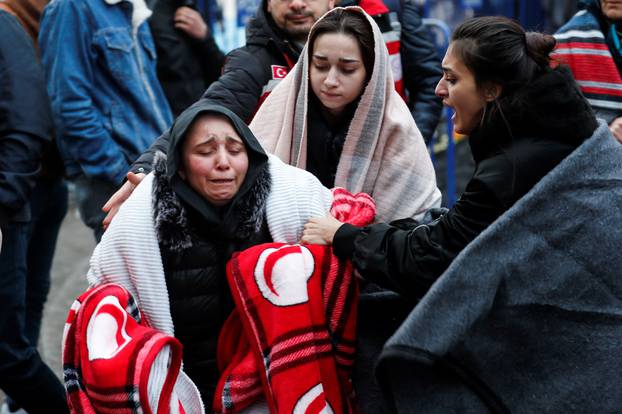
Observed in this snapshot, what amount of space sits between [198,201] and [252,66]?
2.92 ft

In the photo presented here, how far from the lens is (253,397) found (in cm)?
239

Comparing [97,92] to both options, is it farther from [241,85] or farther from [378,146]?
[378,146]

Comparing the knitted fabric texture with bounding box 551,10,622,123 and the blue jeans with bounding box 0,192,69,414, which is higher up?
the knitted fabric texture with bounding box 551,10,622,123

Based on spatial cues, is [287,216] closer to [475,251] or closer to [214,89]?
[475,251]

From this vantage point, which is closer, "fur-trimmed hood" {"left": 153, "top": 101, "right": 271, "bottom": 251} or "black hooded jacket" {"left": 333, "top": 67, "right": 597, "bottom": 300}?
"black hooded jacket" {"left": 333, "top": 67, "right": 597, "bottom": 300}

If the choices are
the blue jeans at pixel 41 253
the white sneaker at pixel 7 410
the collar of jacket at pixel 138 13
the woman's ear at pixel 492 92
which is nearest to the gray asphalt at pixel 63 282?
the white sneaker at pixel 7 410

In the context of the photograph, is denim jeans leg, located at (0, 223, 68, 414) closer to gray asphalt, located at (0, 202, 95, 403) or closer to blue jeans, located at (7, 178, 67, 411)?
blue jeans, located at (7, 178, 67, 411)

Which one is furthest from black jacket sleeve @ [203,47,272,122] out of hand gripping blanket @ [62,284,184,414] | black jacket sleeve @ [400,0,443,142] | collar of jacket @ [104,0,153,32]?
hand gripping blanket @ [62,284,184,414]

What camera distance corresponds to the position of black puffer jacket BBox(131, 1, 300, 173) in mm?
3080

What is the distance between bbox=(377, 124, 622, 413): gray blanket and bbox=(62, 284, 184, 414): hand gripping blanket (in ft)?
1.84

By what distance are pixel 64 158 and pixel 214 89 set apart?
1050 millimetres

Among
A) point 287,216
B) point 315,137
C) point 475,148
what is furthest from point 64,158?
point 475,148

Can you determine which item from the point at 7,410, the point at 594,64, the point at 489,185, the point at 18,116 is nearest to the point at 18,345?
the point at 7,410

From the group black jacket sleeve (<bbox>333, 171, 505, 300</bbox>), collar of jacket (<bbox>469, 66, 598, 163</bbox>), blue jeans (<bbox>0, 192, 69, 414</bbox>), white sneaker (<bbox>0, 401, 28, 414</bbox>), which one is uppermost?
collar of jacket (<bbox>469, 66, 598, 163</bbox>)
